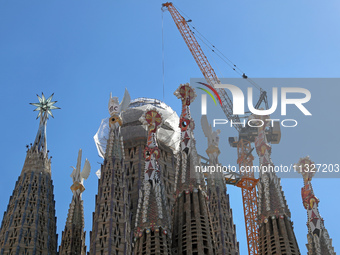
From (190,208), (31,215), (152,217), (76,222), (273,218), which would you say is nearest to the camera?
(152,217)

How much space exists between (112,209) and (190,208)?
5000mm

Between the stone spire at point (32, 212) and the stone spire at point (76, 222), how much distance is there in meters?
0.91

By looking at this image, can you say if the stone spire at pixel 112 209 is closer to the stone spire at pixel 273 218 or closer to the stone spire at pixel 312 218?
the stone spire at pixel 273 218

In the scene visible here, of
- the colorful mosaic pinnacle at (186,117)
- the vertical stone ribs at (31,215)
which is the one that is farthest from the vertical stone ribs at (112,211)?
the vertical stone ribs at (31,215)

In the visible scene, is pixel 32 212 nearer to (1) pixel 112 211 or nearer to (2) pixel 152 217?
(1) pixel 112 211

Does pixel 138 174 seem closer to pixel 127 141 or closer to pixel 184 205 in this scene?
pixel 127 141

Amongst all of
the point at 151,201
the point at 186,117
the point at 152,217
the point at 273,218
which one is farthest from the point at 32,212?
the point at 273,218

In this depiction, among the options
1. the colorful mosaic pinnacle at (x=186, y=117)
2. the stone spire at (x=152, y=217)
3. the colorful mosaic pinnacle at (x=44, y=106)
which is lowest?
the stone spire at (x=152, y=217)

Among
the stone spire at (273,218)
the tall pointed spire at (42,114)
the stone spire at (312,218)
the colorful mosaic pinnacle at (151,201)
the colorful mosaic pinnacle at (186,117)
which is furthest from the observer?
the tall pointed spire at (42,114)

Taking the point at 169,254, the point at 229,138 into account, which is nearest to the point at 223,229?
the point at 169,254

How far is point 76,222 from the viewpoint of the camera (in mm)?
47469

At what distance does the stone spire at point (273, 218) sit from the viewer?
38831mm

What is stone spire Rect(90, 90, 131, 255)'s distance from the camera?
39594mm

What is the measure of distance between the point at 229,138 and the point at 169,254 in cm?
2856
